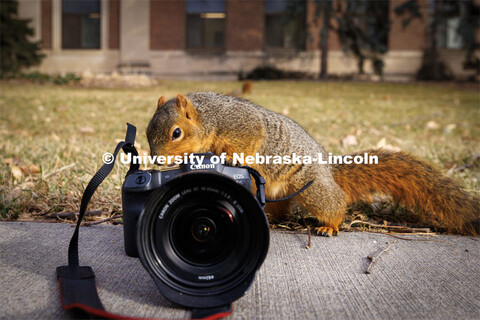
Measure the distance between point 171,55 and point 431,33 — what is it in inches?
361

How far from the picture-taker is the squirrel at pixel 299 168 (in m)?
1.92

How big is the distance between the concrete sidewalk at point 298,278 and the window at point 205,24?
16.2 metres

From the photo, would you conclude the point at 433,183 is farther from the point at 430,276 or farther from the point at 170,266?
the point at 170,266

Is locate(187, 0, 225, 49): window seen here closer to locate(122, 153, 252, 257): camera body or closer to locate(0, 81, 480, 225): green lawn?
locate(0, 81, 480, 225): green lawn

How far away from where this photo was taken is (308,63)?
16.8 meters

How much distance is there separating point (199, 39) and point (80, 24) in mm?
4696

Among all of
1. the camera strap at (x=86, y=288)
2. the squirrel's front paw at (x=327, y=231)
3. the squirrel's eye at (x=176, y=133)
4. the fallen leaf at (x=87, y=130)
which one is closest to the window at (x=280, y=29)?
the fallen leaf at (x=87, y=130)

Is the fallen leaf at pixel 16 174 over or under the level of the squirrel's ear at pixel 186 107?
under

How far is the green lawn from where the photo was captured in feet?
8.41

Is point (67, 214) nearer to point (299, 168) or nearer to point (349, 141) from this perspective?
point (299, 168)

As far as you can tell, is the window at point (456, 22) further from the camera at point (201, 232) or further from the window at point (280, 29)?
the camera at point (201, 232)

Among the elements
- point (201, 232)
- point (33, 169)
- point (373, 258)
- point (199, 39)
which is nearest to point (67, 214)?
point (33, 169)

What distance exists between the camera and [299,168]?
2.18m

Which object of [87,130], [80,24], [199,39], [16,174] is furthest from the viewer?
[80,24]
